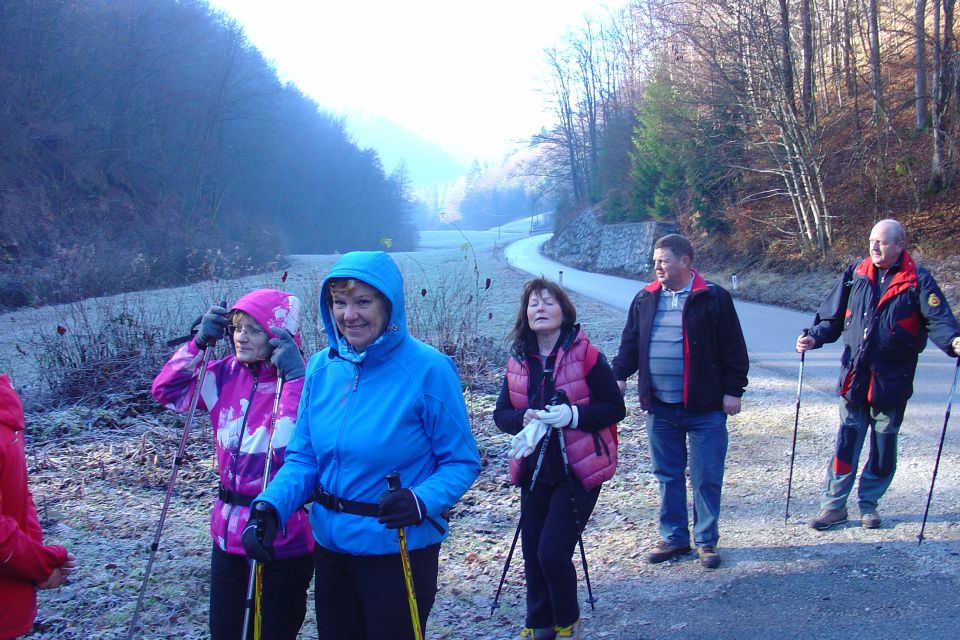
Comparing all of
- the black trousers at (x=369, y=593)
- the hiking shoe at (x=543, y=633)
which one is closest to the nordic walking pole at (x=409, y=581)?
the black trousers at (x=369, y=593)

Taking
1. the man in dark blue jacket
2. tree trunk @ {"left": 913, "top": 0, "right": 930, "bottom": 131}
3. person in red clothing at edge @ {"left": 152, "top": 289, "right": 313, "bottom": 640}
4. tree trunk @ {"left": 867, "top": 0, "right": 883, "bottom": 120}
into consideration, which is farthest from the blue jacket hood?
tree trunk @ {"left": 867, "top": 0, "right": 883, "bottom": 120}

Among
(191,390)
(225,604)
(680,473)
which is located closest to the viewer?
(225,604)

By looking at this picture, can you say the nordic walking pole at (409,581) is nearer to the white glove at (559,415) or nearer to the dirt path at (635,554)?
the white glove at (559,415)

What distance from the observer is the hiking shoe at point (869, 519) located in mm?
4969

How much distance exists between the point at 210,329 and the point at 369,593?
140 cm

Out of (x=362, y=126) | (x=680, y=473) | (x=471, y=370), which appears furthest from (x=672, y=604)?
(x=362, y=126)

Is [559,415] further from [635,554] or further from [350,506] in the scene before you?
[635,554]

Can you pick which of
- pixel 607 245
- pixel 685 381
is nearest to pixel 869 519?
pixel 685 381

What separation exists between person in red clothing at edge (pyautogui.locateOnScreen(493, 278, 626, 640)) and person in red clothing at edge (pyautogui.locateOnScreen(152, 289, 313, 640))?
1166mm

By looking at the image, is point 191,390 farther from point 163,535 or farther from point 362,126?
point 362,126

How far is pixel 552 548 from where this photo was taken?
12.1ft

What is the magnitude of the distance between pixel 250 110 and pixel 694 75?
39537 millimetres

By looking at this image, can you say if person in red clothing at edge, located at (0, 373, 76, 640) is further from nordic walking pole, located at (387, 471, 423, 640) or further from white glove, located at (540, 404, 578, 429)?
white glove, located at (540, 404, 578, 429)

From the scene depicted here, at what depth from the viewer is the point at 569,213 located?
177 feet
